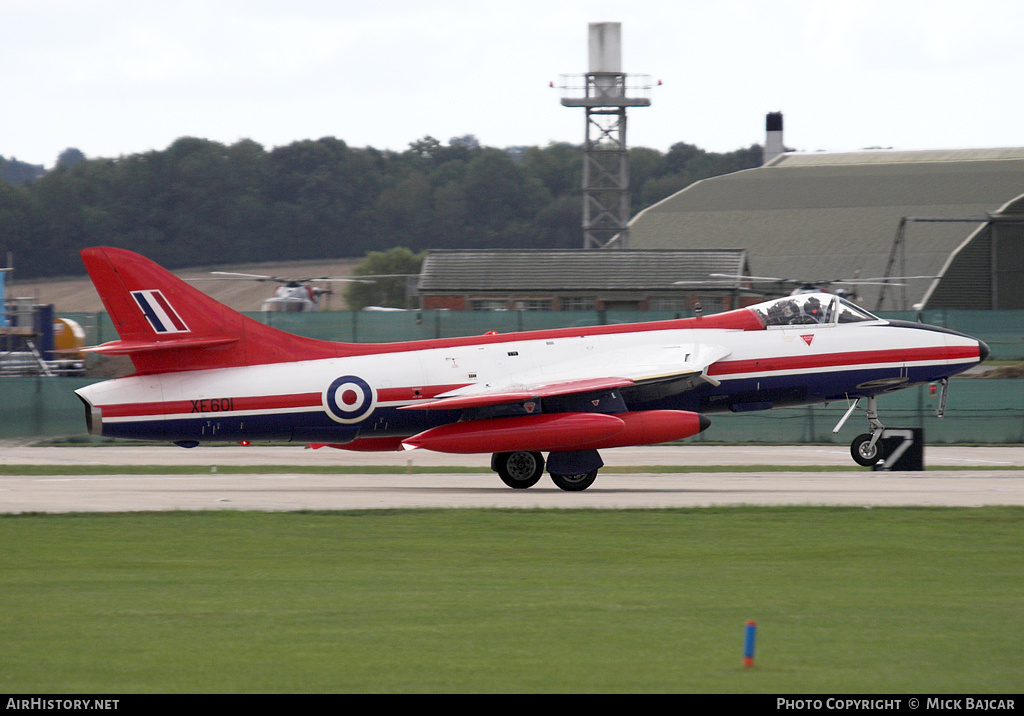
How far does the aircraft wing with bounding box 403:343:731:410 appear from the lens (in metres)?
19.6

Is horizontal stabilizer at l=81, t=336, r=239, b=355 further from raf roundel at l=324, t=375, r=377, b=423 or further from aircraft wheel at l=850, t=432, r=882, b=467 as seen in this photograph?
aircraft wheel at l=850, t=432, r=882, b=467

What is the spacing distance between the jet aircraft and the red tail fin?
0.02 metres

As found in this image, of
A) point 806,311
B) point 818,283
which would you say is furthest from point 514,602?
point 818,283

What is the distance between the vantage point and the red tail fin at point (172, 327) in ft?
65.2

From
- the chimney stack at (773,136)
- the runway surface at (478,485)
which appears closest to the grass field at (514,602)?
the runway surface at (478,485)

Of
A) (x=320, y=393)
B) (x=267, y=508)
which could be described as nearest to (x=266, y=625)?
(x=267, y=508)

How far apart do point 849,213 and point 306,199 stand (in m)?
65.4

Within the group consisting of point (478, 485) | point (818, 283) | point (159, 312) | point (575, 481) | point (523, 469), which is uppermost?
point (818, 283)

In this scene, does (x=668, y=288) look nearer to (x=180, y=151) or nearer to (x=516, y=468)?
(x=516, y=468)

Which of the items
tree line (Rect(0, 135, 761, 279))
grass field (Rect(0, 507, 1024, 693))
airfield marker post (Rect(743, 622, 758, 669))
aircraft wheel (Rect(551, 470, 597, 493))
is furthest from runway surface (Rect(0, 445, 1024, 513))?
tree line (Rect(0, 135, 761, 279))

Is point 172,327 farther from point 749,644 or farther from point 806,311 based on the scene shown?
point 749,644

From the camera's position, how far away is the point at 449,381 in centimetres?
2050

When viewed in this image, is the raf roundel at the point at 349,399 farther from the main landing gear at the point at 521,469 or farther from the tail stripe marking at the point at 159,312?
the tail stripe marking at the point at 159,312

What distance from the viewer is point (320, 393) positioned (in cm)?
2008
